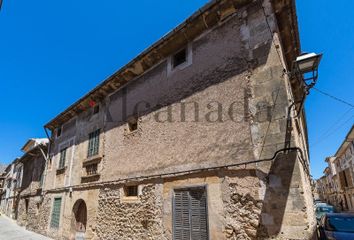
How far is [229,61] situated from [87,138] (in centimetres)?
728

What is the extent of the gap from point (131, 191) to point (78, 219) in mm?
4025

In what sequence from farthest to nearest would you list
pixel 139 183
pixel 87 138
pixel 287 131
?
1. pixel 87 138
2. pixel 139 183
3. pixel 287 131

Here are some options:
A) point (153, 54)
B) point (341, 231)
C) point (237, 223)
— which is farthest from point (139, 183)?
point (341, 231)

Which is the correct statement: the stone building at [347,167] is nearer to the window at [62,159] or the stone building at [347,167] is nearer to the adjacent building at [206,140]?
the adjacent building at [206,140]

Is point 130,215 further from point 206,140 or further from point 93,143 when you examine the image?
point 93,143

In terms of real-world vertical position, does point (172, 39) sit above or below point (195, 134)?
above

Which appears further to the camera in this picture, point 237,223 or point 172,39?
point 172,39

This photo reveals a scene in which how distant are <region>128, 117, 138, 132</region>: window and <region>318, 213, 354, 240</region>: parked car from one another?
6.53 metres

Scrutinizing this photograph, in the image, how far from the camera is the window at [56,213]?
1002cm

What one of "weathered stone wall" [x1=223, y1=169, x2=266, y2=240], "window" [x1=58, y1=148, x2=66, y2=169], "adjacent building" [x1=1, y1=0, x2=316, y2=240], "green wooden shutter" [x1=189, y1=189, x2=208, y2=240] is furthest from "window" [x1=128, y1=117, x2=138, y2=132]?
"window" [x1=58, y1=148, x2=66, y2=169]

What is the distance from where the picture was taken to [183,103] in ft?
20.4

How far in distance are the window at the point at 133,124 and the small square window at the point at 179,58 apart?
2334 millimetres

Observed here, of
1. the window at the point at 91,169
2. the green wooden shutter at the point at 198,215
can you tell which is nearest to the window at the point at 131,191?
the window at the point at 91,169

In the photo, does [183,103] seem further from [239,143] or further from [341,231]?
[341,231]
